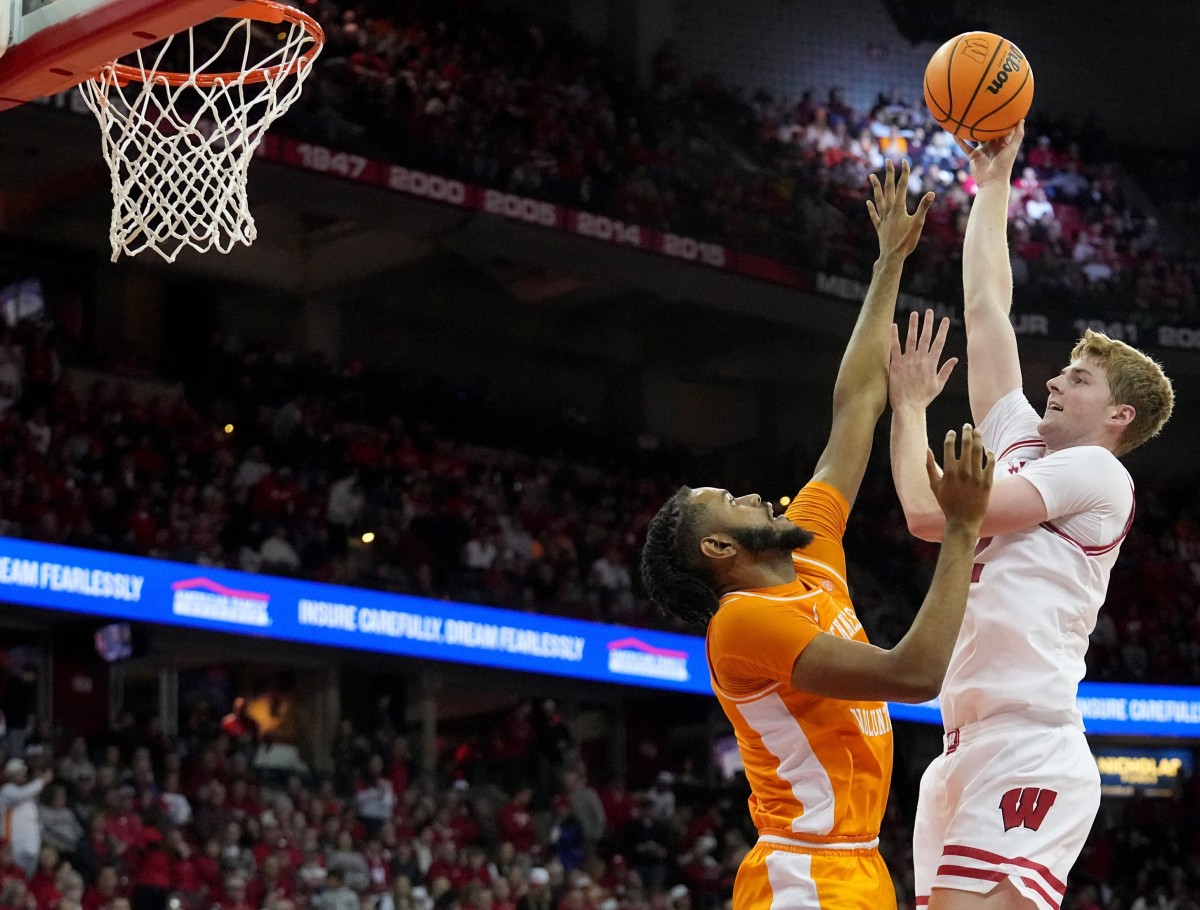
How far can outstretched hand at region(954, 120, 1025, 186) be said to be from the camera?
4.07 m

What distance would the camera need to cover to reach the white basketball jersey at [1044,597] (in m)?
3.51

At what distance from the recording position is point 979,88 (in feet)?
13.7

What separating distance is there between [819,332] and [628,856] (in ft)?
26.4

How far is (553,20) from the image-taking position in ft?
71.3

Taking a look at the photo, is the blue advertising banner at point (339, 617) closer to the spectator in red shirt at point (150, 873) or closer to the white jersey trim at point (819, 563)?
the spectator in red shirt at point (150, 873)

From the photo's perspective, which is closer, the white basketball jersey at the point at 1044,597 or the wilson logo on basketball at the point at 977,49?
the white basketball jersey at the point at 1044,597

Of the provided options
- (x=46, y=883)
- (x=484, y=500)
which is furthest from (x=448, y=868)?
(x=484, y=500)

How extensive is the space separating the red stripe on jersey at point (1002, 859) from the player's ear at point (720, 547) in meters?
0.75

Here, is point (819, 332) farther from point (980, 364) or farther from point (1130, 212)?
point (980, 364)

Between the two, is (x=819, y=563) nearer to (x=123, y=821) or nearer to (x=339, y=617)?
(x=123, y=821)

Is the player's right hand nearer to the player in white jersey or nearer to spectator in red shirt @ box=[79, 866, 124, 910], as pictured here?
the player in white jersey

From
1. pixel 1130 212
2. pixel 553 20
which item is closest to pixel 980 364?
pixel 553 20

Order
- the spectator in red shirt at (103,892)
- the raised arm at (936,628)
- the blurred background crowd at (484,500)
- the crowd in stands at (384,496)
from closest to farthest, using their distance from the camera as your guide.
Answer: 1. the raised arm at (936,628)
2. the spectator in red shirt at (103,892)
3. the blurred background crowd at (484,500)
4. the crowd in stands at (384,496)

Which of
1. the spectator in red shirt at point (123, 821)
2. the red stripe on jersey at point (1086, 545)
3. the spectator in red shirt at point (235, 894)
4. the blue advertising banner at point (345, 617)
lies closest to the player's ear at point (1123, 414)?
the red stripe on jersey at point (1086, 545)
